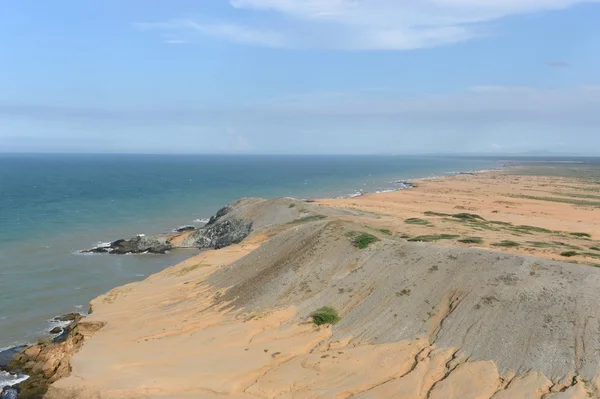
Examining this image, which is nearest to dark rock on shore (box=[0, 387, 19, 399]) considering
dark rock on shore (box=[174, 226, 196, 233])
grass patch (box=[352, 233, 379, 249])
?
grass patch (box=[352, 233, 379, 249])

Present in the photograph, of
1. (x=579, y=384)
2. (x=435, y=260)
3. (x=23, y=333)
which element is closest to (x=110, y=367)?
(x=23, y=333)

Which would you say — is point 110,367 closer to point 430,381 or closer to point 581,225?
point 430,381

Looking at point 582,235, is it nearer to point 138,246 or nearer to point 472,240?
point 472,240

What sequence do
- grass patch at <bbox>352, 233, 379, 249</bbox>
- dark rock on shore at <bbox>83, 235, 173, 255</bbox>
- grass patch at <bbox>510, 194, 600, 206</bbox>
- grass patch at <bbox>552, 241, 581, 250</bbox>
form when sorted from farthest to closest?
grass patch at <bbox>510, 194, 600, 206</bbox> → dark rock on shore at <bbox>83, 235, 173, 255</bbox> → grass patch at <bbox>552, 241, 581, 250</bbox> → grass patch at <bbox>352, 233, 379, 249</bbox>

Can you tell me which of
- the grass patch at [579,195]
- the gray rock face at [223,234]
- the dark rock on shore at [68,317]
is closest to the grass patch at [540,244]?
the gray rock face at [223,234]

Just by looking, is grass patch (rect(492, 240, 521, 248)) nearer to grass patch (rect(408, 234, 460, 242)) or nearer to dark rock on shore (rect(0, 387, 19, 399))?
grass patch (rect(408, 234, 460, 242))

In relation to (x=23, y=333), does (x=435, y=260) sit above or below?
above

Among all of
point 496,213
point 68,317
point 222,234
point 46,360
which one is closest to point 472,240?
point 46,360
